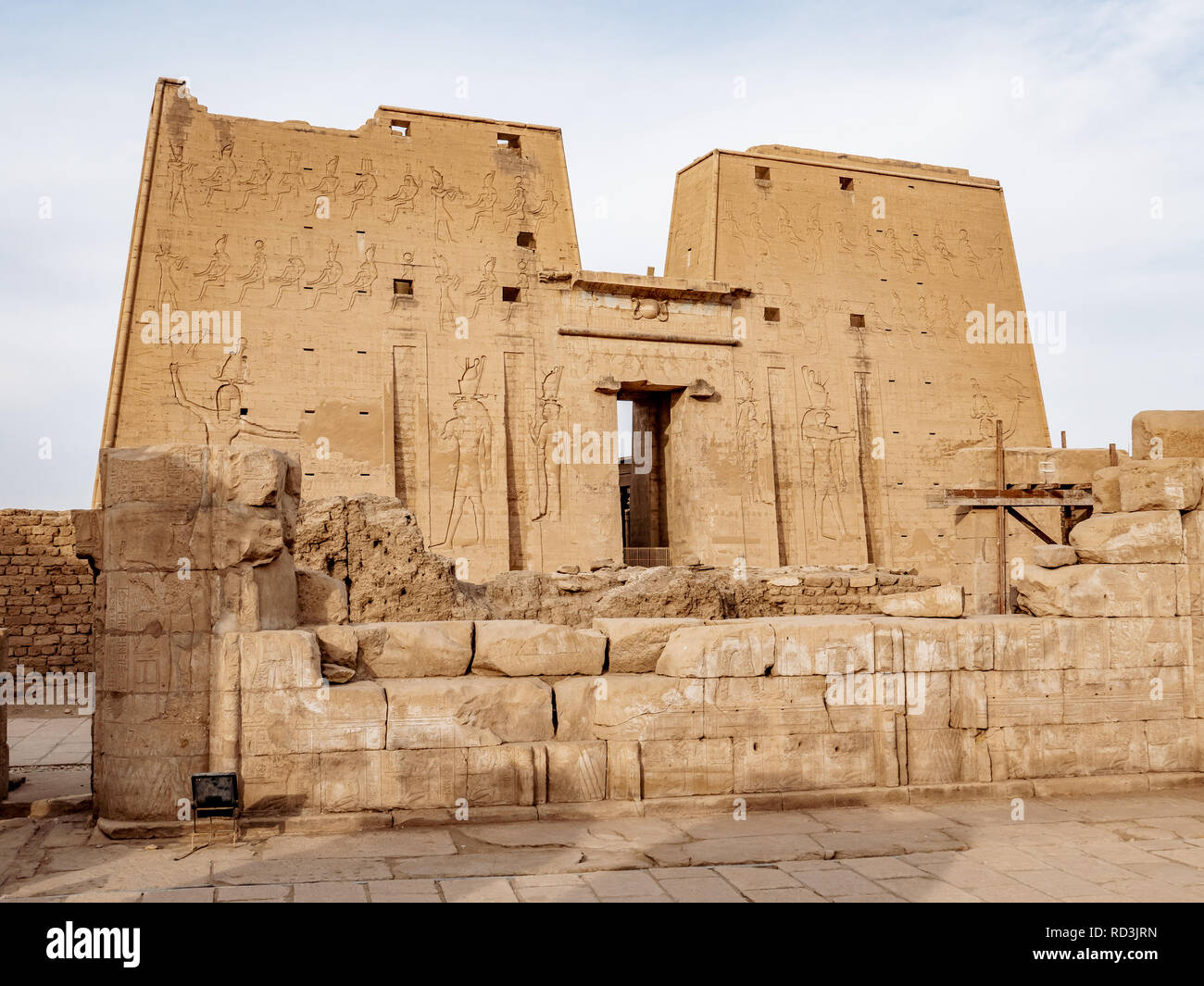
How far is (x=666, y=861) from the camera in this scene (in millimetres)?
5438

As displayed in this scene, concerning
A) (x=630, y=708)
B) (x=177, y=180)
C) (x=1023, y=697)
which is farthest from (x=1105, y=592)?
(x=177, y=180)

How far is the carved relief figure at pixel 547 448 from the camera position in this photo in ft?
54.8

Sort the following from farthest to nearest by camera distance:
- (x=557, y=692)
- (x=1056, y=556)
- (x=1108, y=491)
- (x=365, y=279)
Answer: (x=365, y=279), (x=1108, y=491), (x=1056, y=556), (x=557, y=692)

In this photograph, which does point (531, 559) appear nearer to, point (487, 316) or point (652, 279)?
point (487, 316)

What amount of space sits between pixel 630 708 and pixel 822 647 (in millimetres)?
1333

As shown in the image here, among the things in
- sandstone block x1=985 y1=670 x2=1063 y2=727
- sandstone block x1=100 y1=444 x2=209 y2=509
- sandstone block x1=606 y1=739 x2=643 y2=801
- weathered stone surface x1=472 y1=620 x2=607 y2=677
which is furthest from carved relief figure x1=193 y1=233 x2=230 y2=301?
sandstone block x1=985 y1=670 x2=1063 y2=727

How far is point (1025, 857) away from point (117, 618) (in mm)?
5184

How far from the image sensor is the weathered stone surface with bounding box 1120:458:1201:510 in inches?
307

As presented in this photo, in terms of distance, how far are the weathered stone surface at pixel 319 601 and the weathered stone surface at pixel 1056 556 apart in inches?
199

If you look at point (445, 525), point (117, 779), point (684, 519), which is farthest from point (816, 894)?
point (684, 519)

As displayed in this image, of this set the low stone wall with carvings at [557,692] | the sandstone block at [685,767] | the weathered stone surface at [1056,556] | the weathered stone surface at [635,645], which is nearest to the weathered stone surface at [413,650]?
the low stone wall with carvings at [557,692]

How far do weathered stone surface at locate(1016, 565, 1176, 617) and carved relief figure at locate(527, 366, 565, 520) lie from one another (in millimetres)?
9780

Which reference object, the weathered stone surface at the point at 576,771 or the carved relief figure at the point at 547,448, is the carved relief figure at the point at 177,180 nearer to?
the carved relief figure at the point at 547,448

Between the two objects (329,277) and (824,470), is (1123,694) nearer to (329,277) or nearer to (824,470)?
(824,470)
